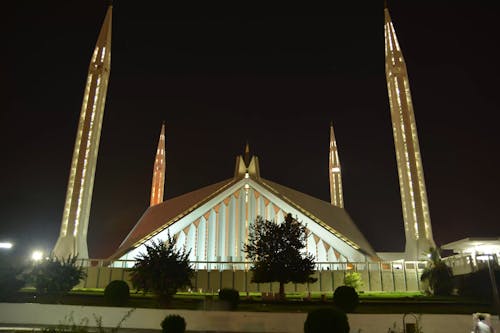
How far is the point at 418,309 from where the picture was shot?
1361cm

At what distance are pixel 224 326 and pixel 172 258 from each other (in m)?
3.75

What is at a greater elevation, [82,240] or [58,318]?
[82,240]

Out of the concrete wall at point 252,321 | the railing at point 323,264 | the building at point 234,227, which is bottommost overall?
the concrete wall at point 252,321

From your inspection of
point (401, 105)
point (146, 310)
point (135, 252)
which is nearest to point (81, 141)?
point (135, 252)

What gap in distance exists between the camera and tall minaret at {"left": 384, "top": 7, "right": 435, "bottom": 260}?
27406mm

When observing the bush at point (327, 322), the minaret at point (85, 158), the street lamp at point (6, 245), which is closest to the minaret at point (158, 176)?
the minaret at point (85, 158)

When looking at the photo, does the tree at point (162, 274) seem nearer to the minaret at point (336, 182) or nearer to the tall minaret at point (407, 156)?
the tall minaret at point (407, 156)

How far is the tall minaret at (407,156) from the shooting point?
27406mm

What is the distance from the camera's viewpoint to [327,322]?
29.0ft

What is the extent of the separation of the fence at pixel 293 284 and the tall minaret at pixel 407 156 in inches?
100

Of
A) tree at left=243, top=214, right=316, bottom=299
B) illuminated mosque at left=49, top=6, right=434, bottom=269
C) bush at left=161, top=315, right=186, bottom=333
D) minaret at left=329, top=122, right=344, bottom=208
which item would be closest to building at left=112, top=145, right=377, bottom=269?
illuminated mosque at left=49, top=6, right=434, bottom=269

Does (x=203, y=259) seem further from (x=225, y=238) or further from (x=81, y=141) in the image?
(x=81, y=141)

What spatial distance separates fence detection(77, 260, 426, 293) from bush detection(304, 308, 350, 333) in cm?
1513

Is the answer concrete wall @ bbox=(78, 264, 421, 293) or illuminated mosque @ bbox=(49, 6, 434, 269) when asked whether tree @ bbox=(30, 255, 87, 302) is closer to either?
concrete wall @ bbox=(78, 264, 421, 293)
